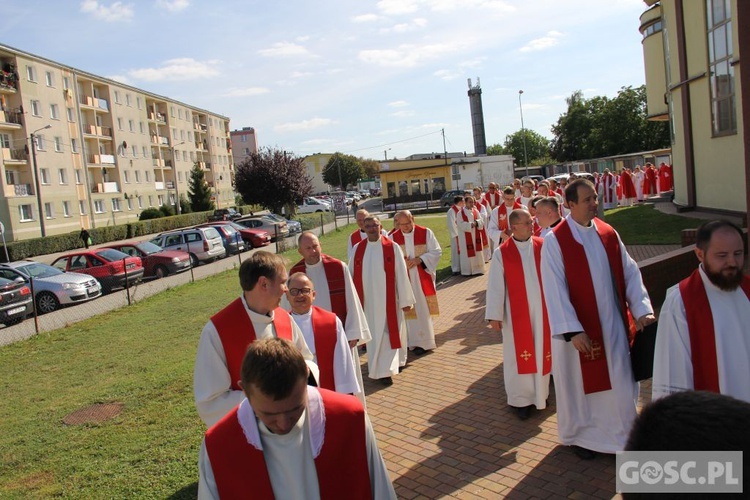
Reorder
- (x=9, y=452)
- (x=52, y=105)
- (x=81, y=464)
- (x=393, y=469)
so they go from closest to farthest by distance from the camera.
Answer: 1. (x=393, y=469)
2. (x=81, y=464)
3. (x=9, y=452)
4. (x=52, y=105)

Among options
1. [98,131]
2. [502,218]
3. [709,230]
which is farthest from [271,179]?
[709,230]

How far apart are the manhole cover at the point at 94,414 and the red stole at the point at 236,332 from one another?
15.2 ft

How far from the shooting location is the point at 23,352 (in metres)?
12.3

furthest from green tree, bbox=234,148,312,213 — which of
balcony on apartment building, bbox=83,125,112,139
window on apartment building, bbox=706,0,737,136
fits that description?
window on apartment building, bbox=706,0,737,136

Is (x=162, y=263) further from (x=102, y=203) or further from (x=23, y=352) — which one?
(x=102, y=203)

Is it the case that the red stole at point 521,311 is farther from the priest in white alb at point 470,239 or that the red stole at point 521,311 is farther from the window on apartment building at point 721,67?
the window on apartment building at point 721,67

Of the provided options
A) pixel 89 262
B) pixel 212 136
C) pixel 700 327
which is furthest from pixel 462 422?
pixel 212 136

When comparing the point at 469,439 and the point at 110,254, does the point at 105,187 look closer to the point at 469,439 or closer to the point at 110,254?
the point at 110,254

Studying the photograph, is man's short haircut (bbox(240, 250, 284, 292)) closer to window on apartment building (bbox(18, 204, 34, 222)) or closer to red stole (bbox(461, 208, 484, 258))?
red stole (bbox(461, 208, 484, 258))

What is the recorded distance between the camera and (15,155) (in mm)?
43062

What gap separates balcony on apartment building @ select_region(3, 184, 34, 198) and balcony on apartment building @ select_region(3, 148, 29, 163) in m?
1.70

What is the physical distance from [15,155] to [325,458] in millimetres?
48383

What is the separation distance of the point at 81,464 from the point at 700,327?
218 inches

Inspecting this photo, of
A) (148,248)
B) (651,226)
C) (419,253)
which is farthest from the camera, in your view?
(148,248)
